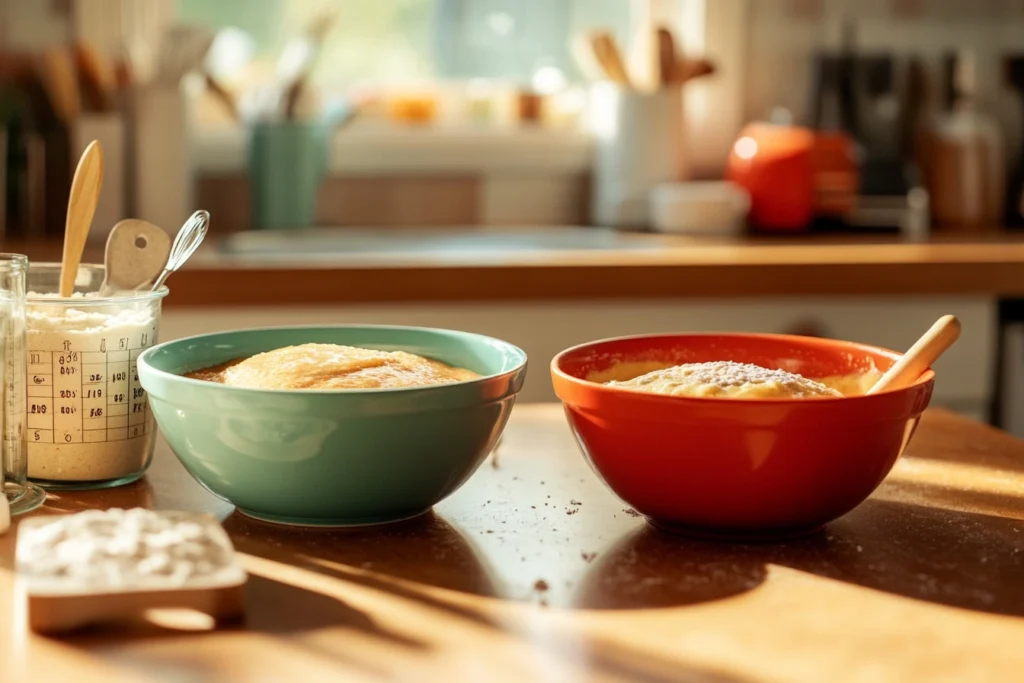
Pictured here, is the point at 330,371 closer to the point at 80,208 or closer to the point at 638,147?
the point at 80,208

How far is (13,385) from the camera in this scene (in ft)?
2.76

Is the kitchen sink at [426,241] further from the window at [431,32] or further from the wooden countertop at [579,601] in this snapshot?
the wooden countertop at [579,601]

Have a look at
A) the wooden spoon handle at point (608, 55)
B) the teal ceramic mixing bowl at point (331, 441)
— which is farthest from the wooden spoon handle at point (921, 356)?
the wooden spoon handle at point (608, 55)

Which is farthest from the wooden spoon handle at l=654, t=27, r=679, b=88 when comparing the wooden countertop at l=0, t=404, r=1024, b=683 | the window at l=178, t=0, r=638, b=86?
the wooden countertop at l=0, t=404, r=1024, b=683

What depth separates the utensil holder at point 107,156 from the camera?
2.31 meters

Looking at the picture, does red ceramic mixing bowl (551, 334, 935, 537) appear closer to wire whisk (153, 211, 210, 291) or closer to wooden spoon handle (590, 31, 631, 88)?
wire whisk (153, 211, 210, 291)

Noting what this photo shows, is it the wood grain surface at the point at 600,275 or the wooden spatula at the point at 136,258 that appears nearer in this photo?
the wooden spatula at the point at 136,258

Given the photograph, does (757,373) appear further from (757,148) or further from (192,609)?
(757,148)

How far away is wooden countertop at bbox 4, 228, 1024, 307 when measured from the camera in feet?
6.22

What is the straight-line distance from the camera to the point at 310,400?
78 cm

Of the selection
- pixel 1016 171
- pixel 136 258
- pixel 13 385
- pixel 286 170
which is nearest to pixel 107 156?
pixel 286 170

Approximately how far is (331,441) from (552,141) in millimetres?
1972

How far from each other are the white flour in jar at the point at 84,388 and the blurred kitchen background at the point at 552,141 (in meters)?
1.01

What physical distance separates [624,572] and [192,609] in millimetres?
249
